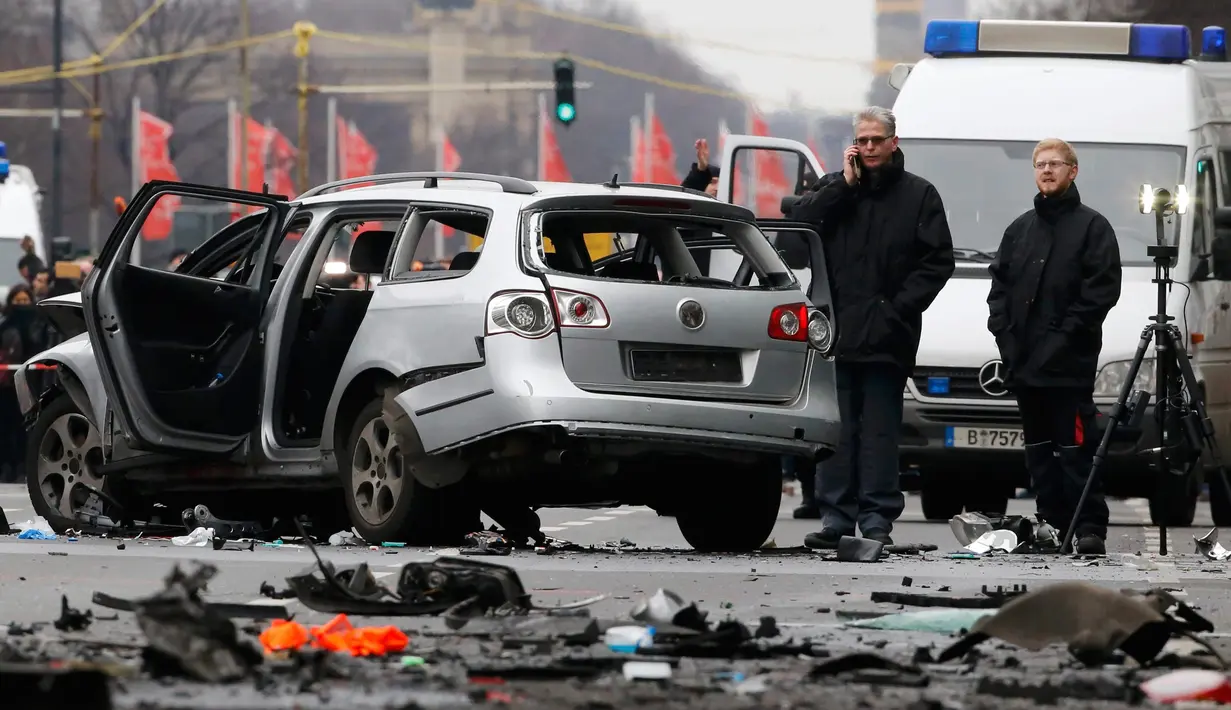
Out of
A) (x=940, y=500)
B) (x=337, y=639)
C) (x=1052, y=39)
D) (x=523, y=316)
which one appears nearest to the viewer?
(x=337, y=639)

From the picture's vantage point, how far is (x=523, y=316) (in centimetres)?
1127

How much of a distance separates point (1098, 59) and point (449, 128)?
122m

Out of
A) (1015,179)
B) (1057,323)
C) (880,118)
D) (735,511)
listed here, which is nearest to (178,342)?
(735,511)

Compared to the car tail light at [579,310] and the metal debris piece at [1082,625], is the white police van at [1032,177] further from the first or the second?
the metal debris piece at [1082,625]

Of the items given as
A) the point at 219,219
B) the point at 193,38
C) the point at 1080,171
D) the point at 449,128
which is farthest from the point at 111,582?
the point at 449,128

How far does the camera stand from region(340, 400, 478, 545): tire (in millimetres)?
11711

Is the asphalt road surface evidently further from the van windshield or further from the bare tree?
the bare tree

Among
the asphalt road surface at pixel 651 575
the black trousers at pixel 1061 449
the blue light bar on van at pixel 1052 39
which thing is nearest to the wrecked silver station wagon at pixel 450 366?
the asphalt road surface at pixel 651 575

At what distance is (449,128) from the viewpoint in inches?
5458

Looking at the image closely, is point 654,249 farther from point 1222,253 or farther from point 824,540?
point 1222,253

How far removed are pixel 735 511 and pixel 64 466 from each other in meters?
3.25

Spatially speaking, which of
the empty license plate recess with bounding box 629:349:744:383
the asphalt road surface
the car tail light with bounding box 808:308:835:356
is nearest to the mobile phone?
the car tail light with bounding box 808:308:835:356

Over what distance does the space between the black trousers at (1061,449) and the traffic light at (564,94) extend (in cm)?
2015

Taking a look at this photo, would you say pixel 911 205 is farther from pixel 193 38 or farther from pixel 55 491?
pixel 193 38
